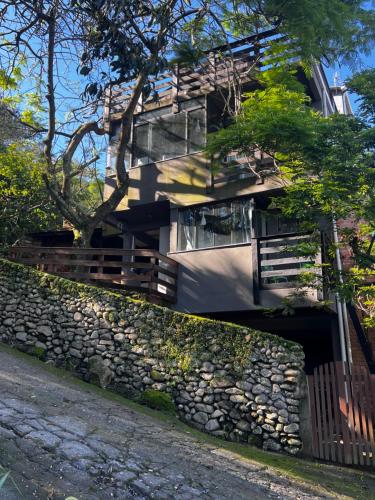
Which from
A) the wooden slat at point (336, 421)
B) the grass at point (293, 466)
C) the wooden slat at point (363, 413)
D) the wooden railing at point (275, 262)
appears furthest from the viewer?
the wooden railing at point (275, 262)

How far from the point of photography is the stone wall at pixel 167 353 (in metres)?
8.32

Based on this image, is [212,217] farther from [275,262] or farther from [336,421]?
[336,421]

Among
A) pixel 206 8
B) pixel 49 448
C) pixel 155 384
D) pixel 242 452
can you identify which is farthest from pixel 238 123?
pixel 49 448

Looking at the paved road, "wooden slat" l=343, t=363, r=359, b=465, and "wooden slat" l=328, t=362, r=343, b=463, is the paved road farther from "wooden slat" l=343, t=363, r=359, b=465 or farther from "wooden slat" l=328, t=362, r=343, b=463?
"wooden slat" l=343, t=363, r=359, b=465

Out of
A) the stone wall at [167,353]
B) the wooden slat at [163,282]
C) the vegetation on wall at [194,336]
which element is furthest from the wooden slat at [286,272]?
the wooden slat at [163,282]

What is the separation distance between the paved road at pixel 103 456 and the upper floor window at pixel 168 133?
912 centimetres

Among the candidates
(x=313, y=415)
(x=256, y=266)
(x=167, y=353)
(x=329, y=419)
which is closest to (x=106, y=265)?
(x=167, y=353)

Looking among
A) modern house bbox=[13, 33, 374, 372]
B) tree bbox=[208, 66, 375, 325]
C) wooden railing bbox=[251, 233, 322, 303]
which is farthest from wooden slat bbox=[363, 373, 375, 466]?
wooden railing bbox=[251, 233, 322, 303]

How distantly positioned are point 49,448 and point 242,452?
144 inches

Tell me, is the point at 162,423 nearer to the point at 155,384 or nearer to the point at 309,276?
the point at 155,384

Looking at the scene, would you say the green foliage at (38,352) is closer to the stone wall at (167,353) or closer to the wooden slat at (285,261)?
the stone wall at (167,353)

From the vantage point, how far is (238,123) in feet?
33.9

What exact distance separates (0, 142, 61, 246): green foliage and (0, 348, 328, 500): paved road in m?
10.1

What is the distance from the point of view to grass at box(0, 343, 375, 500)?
6.25 m
